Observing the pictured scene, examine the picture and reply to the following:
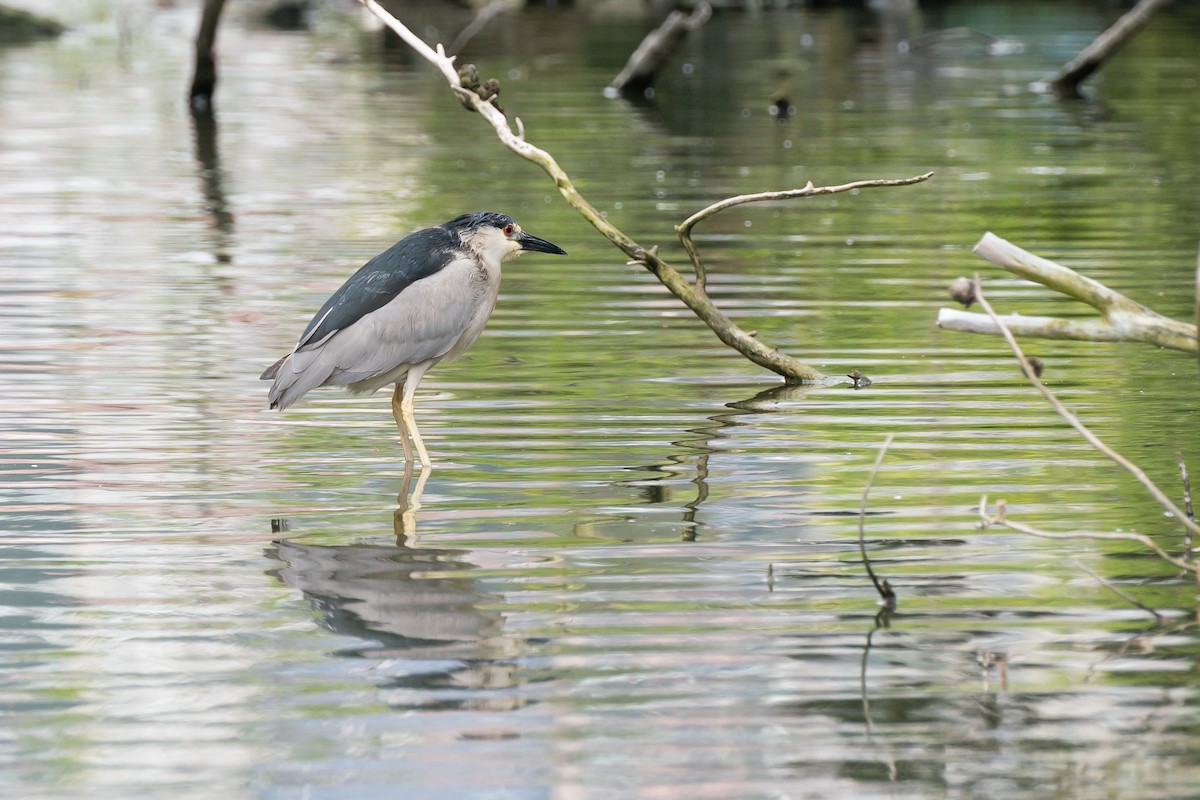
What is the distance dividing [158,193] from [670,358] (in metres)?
9.01

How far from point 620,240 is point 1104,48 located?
740 inches

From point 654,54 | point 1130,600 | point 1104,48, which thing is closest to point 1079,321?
point 1130,600

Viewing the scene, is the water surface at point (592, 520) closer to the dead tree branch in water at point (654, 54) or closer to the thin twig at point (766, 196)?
the thin twig at point (766, 196)

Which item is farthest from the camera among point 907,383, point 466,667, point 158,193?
point 158,193

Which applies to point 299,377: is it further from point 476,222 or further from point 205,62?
point 205,62

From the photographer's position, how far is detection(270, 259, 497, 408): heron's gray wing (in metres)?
8.23

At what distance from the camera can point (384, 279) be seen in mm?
8406

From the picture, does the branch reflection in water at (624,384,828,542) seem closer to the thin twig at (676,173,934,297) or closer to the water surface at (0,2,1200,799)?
the water surface at (0,2,1200,799)

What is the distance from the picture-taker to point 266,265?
1423 cm

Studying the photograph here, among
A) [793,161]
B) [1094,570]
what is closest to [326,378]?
[1094,570]

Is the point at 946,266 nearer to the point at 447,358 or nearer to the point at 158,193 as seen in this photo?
the point at 447,358

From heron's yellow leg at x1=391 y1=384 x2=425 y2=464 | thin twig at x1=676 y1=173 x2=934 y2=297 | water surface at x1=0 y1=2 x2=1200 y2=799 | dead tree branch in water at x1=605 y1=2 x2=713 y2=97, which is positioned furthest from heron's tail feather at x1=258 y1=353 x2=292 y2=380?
dead tree branch in water at x1=605 y1=2 x2=713 y2=97

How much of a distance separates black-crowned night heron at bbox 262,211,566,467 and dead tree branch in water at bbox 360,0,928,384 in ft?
2.40

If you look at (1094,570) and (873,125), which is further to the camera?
(873,125)
